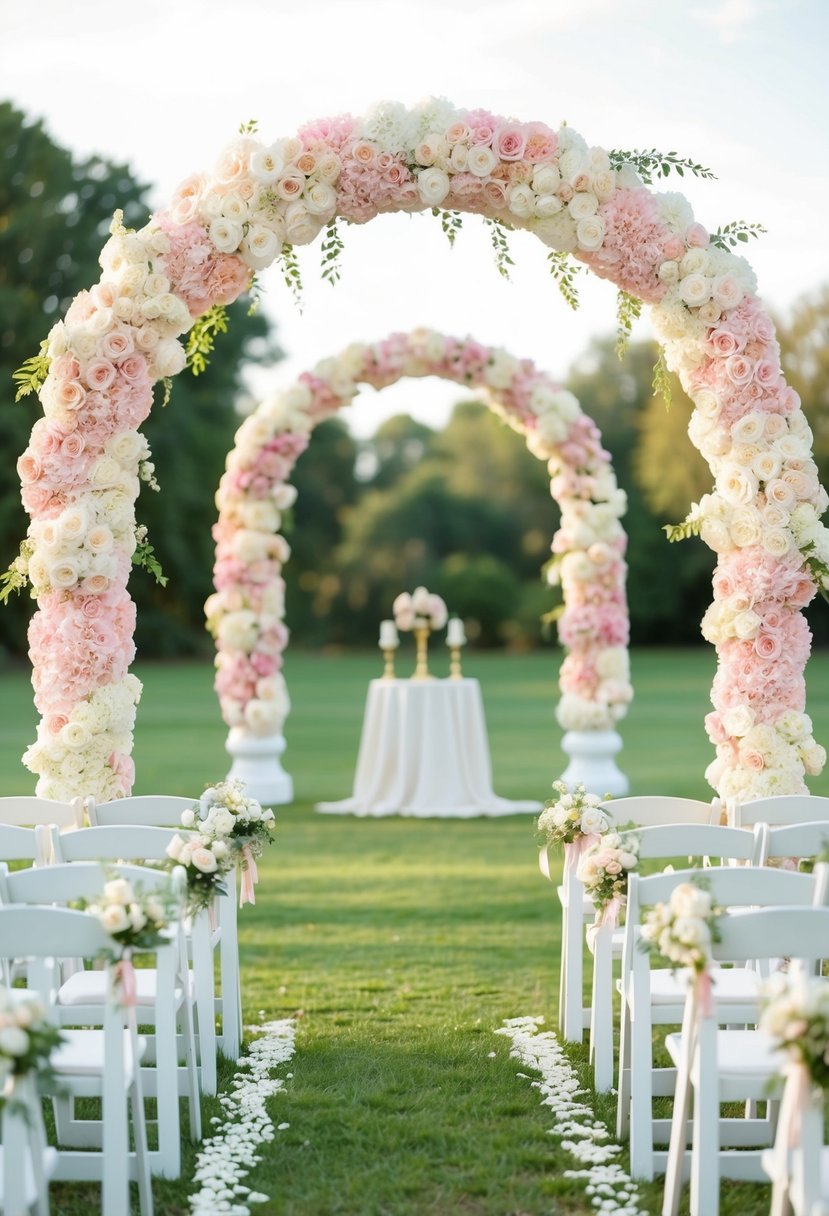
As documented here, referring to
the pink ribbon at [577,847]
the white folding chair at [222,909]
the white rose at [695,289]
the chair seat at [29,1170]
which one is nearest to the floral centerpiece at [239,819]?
the white folding chair at [222,909]

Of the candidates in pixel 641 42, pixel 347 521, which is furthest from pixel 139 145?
pixel 641 42

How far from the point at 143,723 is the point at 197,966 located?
16.1 meters

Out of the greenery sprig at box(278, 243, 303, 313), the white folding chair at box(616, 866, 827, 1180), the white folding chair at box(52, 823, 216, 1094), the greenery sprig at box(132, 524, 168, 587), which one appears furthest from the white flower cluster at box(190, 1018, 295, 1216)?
the greenery sprig at box(278, 243, 303, 313)

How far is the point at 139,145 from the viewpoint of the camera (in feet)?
113

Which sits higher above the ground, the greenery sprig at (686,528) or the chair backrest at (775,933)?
the greenery sprig at (686,528)

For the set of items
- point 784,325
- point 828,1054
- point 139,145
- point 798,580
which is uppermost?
point 139,145

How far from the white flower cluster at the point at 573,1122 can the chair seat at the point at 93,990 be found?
1.33 m

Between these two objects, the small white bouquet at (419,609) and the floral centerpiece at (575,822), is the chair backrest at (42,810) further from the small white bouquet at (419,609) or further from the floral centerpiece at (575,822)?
the small white bouquet at (419,609)

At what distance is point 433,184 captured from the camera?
221 inches

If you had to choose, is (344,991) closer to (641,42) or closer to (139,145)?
(641,42)

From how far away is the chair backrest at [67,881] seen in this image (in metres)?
3.56

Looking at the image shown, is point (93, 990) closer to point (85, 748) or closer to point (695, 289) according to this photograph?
point (85, 748)

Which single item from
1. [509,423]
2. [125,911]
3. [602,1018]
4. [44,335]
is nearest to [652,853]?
[602,1018]

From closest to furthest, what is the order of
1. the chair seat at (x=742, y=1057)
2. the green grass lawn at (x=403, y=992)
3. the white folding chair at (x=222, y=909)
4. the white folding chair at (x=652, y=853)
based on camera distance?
the chair seat at (x=742, y=1057)
the green grass lawn at (x=403, y=992)
the white folding chair at (x=652, y=853)
the white folding chair at (x=222, y=909)
